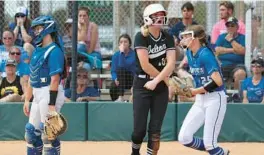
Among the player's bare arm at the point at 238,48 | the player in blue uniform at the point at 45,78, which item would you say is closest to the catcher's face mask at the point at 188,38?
the player in blue uniform at the point at 45,78

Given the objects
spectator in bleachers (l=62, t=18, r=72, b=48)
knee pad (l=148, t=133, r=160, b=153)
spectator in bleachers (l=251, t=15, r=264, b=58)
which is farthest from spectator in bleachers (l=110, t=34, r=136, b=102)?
knee pad (l=148, t=133, r=160, b=153)

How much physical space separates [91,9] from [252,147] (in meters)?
4.22

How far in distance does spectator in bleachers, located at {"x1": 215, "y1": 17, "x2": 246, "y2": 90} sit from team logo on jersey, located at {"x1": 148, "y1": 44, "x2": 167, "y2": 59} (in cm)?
386

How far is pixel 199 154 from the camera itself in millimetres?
9320

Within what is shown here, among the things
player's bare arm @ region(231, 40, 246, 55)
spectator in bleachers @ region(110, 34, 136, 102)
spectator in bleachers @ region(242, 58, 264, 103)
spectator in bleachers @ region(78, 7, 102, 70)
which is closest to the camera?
spectator in bleachers @ region(242, 58, 264, 103)

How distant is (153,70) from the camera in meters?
7.69

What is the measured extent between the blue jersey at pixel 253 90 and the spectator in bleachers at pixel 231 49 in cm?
40

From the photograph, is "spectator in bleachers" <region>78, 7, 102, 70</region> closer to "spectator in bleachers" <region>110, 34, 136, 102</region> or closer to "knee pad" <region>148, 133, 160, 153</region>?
"spectator in bleachers" <region>110, 34, 136, 102</region>

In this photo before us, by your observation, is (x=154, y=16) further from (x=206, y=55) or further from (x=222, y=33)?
(x=222, y=33)

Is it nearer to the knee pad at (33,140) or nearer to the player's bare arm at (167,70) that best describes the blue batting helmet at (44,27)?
the knee pad at (33,140)

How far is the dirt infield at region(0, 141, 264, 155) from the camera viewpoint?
940 centimetres

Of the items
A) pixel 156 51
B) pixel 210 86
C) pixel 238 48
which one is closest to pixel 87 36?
pixel 238 48

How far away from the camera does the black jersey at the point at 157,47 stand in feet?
25.6

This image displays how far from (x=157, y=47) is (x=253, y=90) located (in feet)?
12.1
